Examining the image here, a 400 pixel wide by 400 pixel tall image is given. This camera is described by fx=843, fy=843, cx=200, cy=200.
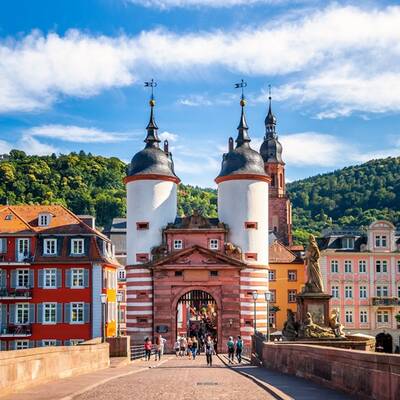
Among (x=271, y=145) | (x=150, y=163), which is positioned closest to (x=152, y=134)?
(x=150, y=163)

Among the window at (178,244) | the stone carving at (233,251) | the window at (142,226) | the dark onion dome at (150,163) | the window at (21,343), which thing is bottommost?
the window at (21,343)

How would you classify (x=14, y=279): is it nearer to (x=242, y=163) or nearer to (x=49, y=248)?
(x=49, y=248)

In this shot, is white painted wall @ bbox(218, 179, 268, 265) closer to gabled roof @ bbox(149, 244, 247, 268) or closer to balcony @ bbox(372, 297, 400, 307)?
gabled roof @ bbox(149, 244, 247, 268)

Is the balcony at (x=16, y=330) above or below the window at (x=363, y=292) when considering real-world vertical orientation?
below

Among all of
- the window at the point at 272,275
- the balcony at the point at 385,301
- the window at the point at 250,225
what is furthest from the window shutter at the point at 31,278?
the balcony at the point at 385,301

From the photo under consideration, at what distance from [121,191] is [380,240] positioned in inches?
3527

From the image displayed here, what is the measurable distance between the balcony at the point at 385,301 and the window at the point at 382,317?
4.27ft

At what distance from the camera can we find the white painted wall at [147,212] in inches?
2781

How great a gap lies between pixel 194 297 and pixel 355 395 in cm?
5422

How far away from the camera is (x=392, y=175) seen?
16438cm

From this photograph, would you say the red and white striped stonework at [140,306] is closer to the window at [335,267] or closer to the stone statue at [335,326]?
the window at [335,267]

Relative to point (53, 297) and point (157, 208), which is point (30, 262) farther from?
point (157, 208)

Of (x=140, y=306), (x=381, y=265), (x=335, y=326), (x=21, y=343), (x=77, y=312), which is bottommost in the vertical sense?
(x=21, y=343)

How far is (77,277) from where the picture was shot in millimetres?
67500
